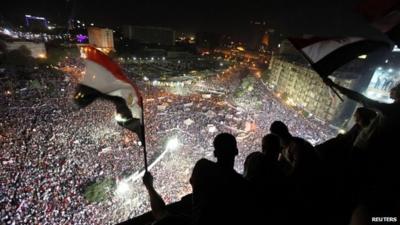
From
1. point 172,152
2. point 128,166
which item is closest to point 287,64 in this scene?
point 172,152

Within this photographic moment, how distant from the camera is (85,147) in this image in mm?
15391

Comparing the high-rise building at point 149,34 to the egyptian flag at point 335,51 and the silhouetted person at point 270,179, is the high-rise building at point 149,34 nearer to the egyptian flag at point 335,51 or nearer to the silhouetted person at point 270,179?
the egyptian flag at point 335,51

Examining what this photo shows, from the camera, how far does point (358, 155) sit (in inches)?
146

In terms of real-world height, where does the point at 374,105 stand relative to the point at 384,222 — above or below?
above

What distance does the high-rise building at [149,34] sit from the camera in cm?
6326

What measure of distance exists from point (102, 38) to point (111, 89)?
5080 centimetres

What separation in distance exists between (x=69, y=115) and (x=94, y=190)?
30.9ft

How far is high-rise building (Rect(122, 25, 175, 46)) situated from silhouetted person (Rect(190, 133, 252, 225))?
66.4 m

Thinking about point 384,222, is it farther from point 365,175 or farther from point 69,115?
point 69,115

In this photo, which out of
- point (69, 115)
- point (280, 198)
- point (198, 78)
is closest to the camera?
point (280, 198)

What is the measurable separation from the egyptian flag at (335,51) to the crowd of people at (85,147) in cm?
1174

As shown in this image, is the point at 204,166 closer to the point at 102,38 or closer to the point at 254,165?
the point at 254,165

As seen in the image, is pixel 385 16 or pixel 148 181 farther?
pixel 385 16

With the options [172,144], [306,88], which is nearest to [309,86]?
[306,88]
